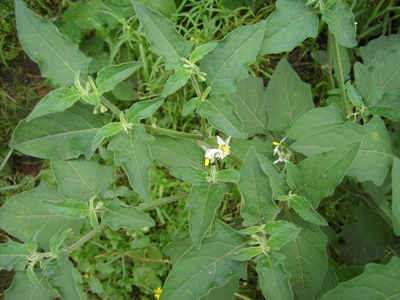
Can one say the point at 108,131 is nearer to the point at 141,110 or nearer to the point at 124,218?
the point at 141,110

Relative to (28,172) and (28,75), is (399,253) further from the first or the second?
(28,75)

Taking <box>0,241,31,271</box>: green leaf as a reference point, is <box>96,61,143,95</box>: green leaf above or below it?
above

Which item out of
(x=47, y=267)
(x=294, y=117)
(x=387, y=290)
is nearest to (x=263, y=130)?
(x=294, y=117)

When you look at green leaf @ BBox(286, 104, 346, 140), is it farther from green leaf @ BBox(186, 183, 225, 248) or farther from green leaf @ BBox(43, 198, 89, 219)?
green leaf @ BBox(43, 198, 89, 219)

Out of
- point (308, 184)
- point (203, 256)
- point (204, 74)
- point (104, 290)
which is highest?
point (204, 74)

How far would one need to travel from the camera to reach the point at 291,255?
1.91 metres

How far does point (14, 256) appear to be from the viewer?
1.97 m

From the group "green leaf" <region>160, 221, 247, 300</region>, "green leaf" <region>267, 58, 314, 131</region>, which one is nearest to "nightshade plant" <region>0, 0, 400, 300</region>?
"green leaf" <region>160, 221, 247, 300</region>

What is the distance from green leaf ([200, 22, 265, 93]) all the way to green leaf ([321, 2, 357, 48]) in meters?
0.31

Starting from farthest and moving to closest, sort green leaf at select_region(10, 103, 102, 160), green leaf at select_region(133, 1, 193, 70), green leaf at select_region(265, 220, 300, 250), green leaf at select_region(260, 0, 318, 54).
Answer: green leaf at select_region(10, 103, 102, 160), green leaf at select_region(260, 0, 318, 54), green leaf at select_region(133, 1, 193, 70), green leaf at select_region(265, 220, 300, 250)

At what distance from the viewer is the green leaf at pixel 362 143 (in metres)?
1.82

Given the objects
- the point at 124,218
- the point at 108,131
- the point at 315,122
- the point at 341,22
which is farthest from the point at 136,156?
the point at 341,22

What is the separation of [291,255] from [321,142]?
A: 54 centimetres

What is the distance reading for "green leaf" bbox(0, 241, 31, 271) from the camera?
1.97 m
